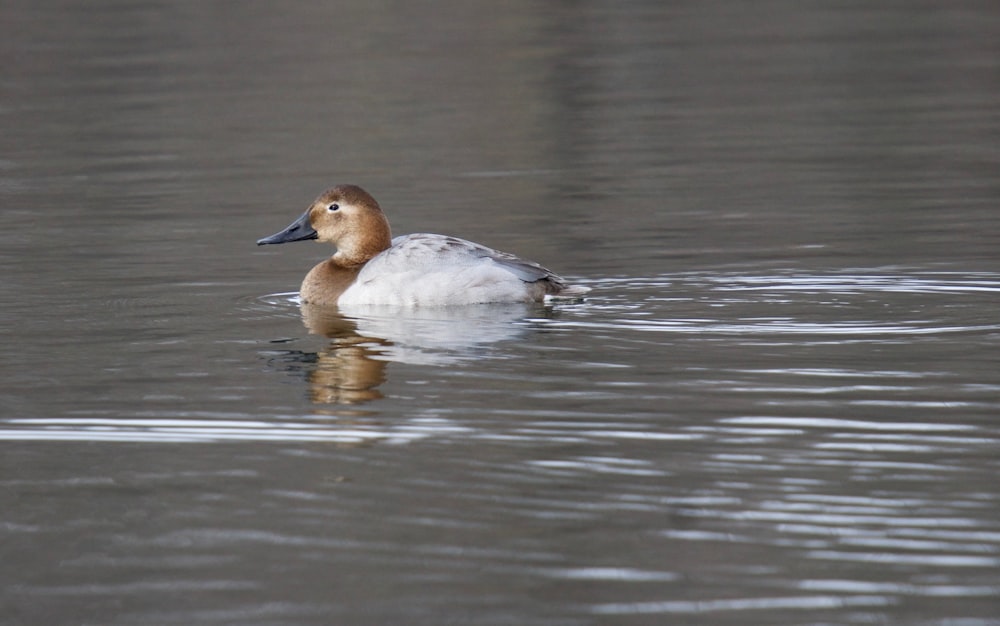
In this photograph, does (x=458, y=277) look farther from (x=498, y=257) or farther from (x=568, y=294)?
(x=568, y=294)

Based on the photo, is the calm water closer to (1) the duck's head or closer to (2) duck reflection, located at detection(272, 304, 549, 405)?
(2) duck reflection, located at detection(272, 304, 549, 405)

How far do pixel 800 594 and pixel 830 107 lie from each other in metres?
14.9

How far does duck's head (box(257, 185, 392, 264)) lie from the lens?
10.5m

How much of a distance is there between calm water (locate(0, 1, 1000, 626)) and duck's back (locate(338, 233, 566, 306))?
0.52 feet

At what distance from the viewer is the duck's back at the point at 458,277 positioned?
31.1ft

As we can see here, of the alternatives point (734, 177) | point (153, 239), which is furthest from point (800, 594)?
point (734, 177)

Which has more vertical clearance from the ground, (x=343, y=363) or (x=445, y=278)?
(x=445, y=278)

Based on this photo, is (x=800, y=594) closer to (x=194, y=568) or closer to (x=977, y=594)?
(x=977, y=594)

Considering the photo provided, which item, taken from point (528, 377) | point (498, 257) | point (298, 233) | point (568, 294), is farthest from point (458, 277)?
point (528, 377)

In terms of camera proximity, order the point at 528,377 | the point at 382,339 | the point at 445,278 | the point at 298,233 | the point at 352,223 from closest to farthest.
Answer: the point at 528,377, the point at 382,339, the point at 445,278, the point at 352,223, the point at 298,233

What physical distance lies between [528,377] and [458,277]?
2.07 m

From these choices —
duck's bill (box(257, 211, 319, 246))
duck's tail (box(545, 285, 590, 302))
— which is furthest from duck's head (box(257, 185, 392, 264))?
duck's tail (box(545, 285, 590, 302))

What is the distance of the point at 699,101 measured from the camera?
20.1m

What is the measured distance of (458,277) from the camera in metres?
9.48
